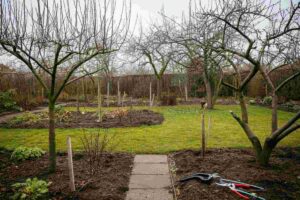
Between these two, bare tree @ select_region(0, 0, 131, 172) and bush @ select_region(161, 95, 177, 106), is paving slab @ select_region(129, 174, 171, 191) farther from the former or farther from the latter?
bush @ select_region(161, 95, 177, 106)

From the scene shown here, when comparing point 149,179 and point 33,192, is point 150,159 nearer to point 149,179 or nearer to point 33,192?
point 149,179

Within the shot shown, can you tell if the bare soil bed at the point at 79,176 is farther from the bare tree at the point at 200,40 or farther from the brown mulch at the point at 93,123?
the brown mulch at the point at 93,123

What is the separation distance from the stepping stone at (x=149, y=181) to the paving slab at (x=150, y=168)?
0.19m

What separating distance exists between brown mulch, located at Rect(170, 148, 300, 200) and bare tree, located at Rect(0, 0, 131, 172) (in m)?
2.28

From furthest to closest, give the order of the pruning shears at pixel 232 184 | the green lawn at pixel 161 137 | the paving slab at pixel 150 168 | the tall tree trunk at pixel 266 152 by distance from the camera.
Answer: the green lawn at pixel 161 137, the paving slab at pixel 150 168, the tall tree trunk at pixel 266 152, the pruning shears at pixel 232 184

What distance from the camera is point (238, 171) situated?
14.1ft

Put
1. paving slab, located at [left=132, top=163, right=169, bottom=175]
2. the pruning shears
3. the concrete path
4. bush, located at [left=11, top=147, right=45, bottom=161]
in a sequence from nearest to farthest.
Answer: the pruning shears
the concrete path
paving slab, located at [left=132, top=163, right=169, bottom=175]
bush, located at [left=11, top=147, right=45, bottom=161]

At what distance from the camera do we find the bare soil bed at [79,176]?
362 cm

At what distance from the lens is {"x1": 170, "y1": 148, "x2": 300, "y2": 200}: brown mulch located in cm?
353

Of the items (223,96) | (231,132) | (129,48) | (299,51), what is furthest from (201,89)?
(299,51)

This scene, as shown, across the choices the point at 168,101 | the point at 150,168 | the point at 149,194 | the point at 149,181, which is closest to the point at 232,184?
the point at 149,194

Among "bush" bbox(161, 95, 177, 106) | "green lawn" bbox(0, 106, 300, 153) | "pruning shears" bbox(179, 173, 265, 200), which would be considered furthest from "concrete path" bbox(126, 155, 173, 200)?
"bush" bbox(161, 95, 177, 106)

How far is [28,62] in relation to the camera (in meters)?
4.21

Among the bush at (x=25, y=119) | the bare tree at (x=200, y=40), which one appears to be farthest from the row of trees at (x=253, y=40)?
the bush at (x=25, y=119)
